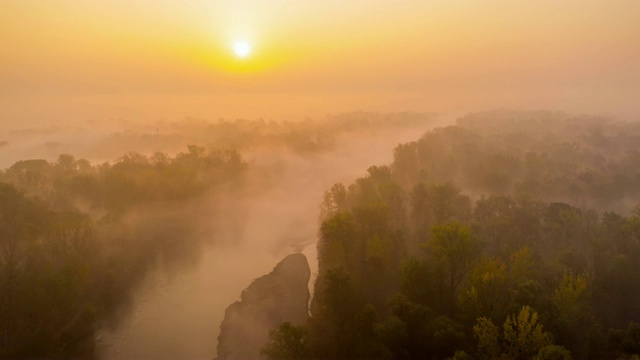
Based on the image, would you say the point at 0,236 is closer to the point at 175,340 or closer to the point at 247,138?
the point at 175,340

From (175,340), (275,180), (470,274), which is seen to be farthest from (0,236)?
(275,180)

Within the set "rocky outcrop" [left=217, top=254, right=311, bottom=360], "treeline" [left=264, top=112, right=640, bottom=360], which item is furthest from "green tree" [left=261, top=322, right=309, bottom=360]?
"rocky outcrop" [left=217, top=254, right=311, bottom=360]

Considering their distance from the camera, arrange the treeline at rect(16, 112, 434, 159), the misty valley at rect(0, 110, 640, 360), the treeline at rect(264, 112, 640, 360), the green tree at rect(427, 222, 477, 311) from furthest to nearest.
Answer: the treeline at rect(16, 112, 434, 159) → the green tree at rect(427, 222, 477, 311) → the misty valley at rect(0, 110, 640, 360) → the treeline at rect(264, 112, 640, 360)

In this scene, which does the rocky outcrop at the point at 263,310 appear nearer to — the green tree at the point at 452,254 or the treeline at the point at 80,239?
the treeline at the point at 80,239

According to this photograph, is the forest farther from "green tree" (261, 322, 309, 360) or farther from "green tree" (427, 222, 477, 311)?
"green tree" (427, 222, 477, 311)

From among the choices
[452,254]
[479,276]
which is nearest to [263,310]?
[452,254]

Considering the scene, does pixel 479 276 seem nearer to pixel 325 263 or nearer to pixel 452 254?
pixel 452 254

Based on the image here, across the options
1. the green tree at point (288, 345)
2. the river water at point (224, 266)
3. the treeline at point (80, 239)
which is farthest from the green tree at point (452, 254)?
the treeline at point (80, 239)
